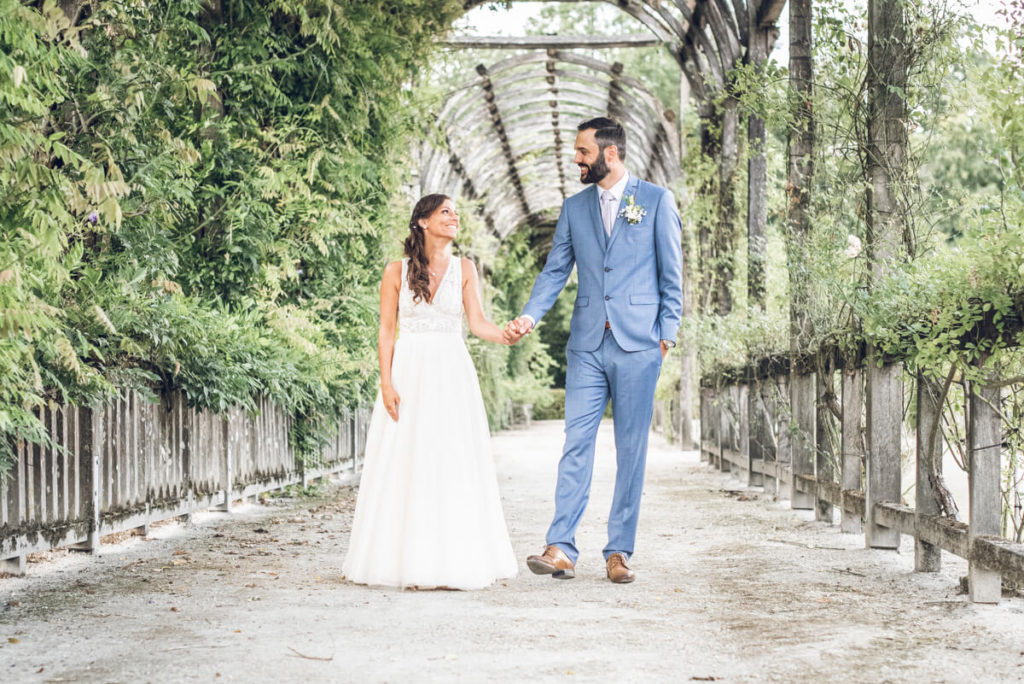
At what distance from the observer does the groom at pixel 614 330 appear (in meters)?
5.14

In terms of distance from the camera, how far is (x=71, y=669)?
3387 millimetres

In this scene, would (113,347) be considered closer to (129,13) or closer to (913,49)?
(129,13)

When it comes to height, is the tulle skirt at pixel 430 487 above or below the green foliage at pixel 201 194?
below

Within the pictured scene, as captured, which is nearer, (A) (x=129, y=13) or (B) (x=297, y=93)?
(A) (x=129, y=13)

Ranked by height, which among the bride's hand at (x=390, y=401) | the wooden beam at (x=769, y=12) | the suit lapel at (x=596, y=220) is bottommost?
the bride's hand at (x=390, y=401)

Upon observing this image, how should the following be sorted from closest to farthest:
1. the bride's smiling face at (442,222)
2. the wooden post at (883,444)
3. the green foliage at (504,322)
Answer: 1. the bride's smiling face at (442,222)
2. the wooden post at (883,444)
3. the green foliage at (504,322)

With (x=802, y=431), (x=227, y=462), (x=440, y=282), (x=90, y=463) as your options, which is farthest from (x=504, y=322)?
(x=440, y=282)

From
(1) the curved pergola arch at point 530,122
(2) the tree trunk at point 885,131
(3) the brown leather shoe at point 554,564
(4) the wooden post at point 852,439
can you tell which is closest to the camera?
(3) the brown leather shoe at point 554,564

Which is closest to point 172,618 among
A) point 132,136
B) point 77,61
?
point 77,61

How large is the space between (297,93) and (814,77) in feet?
14.1

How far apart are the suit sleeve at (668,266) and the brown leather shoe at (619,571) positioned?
97cm

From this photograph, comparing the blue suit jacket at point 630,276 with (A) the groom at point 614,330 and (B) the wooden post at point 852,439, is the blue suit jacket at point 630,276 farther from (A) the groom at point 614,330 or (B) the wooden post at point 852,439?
(B) the wooden post at point 852,439

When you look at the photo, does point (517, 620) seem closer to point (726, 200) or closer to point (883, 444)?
point (883, 444)

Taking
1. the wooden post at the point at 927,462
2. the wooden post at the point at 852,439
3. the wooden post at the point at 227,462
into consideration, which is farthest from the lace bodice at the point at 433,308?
the wooden post at the point at 227,462
